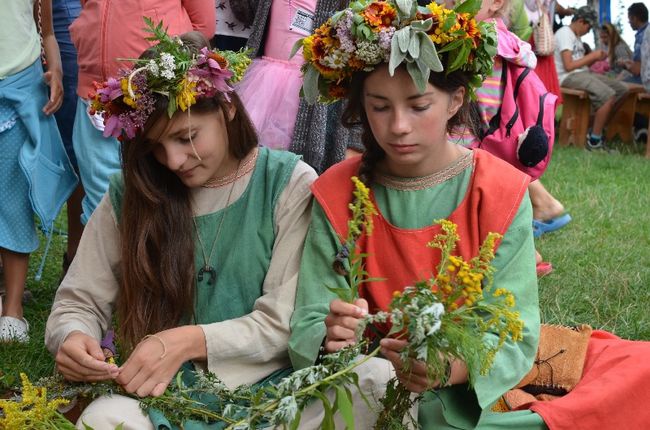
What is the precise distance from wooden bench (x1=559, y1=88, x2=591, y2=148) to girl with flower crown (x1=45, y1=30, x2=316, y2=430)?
8.75m

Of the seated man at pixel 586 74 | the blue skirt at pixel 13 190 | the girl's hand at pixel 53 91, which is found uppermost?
the girl's hand at pixel 53 91

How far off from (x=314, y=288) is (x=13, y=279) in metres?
2.08

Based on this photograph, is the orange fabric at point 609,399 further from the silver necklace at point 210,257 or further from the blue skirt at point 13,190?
the blue skirt at point 13,190

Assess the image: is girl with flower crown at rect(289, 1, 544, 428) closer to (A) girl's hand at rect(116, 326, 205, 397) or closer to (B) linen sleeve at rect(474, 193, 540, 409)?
(B) linen sleeve at rect(474, 193, 540, 409)

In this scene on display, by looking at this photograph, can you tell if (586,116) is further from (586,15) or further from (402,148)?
→ (402,148)

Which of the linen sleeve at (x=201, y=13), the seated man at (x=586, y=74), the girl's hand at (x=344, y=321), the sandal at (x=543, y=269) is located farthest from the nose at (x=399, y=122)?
the seated man at (x=586, y=74)

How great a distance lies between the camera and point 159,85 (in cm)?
308

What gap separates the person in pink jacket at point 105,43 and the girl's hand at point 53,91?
0.34ft

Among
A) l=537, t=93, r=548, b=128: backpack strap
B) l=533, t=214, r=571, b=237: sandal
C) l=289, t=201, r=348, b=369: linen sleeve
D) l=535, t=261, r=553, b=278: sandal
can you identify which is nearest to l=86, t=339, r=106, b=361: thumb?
l=289, t=201, r=348, b=369: linen sleeve

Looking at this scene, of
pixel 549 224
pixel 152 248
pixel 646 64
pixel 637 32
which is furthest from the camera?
pixel 637 32

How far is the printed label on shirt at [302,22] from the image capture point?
436 centimetres

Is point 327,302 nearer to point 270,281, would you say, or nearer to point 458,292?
point 270,281

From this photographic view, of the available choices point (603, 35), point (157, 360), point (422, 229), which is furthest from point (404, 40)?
point (603, 35)

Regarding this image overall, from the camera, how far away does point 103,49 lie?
4328 mm
